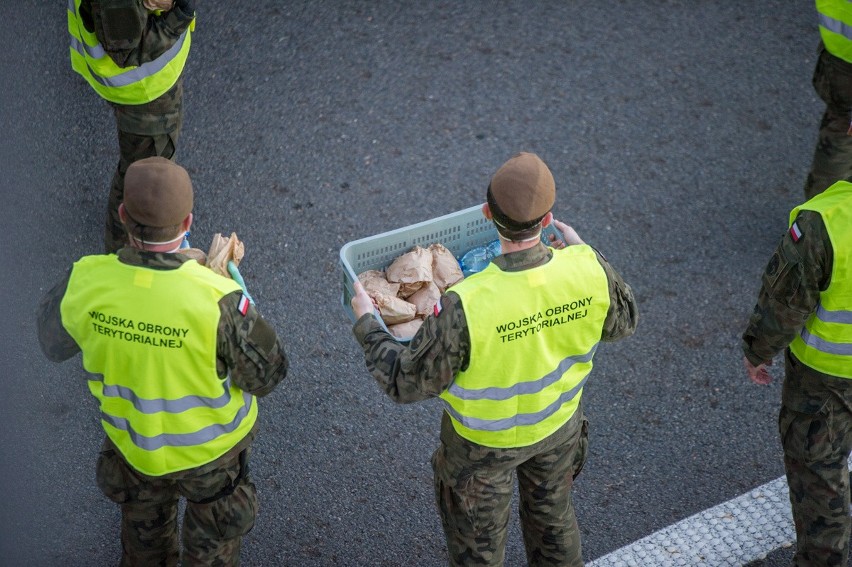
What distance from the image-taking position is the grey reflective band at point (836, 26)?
5422mm

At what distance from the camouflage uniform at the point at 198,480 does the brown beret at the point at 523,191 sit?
0.95m

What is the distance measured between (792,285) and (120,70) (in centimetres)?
323

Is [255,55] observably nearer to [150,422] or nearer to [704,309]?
[704,309]

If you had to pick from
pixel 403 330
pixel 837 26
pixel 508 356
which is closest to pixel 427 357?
pixel 508 356

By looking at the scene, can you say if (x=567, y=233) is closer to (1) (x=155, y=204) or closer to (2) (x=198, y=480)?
(1) (x=155, y=204)

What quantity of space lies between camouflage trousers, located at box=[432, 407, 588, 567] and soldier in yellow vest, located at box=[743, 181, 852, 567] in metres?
0.90

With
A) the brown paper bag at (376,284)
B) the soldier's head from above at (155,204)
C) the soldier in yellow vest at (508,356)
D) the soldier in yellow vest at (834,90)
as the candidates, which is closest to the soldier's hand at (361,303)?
the soldier in yellow vest at (508,356)

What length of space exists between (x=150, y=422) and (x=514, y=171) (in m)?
1.54

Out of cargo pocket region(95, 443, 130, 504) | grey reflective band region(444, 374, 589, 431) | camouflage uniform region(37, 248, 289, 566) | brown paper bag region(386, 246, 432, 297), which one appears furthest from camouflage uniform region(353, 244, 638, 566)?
cargo pocket region(95, 443, 130, 504)

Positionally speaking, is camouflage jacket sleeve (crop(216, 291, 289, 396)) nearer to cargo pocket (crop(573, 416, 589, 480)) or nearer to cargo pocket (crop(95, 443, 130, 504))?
cargo pocket (crop(95, 443, 130, 504))

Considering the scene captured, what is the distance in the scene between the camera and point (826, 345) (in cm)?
407

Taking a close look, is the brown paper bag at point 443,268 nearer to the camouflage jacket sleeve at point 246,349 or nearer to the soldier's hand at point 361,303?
the soldier's hand at point 361,303

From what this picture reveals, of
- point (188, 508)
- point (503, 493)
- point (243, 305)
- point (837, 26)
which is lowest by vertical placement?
point (188, 508)

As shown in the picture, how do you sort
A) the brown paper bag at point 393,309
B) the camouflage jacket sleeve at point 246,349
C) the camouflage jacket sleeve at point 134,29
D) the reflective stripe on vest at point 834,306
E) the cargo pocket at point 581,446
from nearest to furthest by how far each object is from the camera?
the camouflage jacket sleeve at point 246,349, the reflective stripe on vest at point 834,306, the cargo pocket at point 581,446, the brown paper bag at point 393,309, the camouflage jacket sleeve at point 134,29
